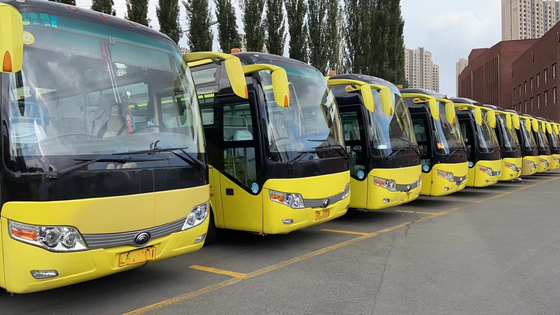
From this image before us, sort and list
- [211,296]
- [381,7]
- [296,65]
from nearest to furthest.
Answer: [211,296] < [296,65] < [381,7]

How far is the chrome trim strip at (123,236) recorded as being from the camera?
4.03 m

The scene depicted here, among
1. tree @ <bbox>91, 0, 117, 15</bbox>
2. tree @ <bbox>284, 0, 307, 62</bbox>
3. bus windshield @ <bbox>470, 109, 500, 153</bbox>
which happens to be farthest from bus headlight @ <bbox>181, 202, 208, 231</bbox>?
tree @ <bbox>284, 0, 307, 62</bbox>

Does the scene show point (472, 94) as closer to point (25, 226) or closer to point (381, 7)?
point (381, 7)

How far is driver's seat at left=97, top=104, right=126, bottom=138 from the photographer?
14.0 ft

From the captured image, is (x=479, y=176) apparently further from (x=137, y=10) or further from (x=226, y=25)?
(x=137, y=10)

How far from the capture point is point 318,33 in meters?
24.8

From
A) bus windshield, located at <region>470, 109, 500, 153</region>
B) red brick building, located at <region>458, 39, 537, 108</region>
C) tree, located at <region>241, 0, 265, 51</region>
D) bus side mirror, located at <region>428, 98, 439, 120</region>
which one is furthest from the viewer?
red brick building, located at <region>458, 39, 537, 108</region>

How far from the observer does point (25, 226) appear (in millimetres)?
3725

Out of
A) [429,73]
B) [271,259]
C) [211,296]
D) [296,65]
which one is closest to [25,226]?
[211,296]

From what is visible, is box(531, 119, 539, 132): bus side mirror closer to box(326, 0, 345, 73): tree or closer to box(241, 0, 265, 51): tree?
box(326, 0, 345, 73): tree

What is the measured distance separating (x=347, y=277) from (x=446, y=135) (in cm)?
737

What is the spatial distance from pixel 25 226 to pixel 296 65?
481cm

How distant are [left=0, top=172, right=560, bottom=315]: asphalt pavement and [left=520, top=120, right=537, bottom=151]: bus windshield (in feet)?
35.7

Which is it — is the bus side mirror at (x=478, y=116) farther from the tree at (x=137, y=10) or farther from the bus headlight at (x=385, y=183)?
the tree at (x=137, y=10)
